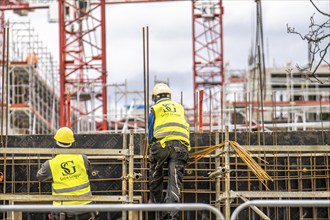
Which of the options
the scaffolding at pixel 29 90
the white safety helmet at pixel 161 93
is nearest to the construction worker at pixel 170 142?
the white safety helmet at pixel 161 93

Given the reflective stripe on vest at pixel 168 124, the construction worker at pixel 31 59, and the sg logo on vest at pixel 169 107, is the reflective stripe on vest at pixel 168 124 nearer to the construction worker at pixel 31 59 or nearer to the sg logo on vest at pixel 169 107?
the sg logo on vest at pixel 169 107

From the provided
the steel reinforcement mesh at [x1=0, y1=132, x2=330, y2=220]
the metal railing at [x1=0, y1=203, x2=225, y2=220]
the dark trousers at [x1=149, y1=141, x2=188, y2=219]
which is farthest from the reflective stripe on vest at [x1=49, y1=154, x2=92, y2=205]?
the metal railing at [x1=0, y1=203, x2=225, y2=220]

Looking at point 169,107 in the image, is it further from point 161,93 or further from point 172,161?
point 172,161

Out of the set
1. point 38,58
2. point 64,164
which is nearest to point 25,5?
point 38,58

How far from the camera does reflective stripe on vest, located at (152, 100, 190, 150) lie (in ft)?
39.2

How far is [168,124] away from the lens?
11961mm

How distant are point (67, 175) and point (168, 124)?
5.76 feet

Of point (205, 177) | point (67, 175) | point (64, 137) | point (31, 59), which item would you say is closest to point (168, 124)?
point (64, 137)

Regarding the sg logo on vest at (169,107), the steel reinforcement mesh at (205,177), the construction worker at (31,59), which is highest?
the construction worker at (31,59)

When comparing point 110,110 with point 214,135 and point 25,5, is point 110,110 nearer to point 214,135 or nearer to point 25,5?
point 25,5

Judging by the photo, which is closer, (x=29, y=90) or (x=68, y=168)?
(x=68, y=168)

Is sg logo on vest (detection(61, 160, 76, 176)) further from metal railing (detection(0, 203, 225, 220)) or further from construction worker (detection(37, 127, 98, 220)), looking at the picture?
metal railing (detection(0, 203, 225, 220))

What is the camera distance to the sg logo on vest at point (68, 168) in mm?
11438

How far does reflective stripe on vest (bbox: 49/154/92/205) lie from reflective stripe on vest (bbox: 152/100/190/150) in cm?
131
